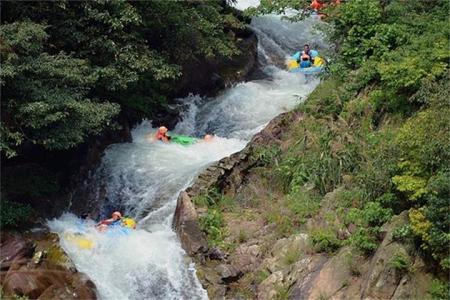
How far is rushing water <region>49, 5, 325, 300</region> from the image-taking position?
973 cm

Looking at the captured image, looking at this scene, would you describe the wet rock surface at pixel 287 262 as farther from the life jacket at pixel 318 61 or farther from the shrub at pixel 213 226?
the life jacket at pixel 318 61

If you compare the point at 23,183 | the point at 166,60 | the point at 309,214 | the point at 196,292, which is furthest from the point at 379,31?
the point at 23,183

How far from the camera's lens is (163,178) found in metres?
12.3

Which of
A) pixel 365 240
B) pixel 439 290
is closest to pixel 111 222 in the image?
pixel 365 240

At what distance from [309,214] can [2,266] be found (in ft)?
16.1

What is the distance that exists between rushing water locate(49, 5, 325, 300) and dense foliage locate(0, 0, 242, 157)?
1.14m

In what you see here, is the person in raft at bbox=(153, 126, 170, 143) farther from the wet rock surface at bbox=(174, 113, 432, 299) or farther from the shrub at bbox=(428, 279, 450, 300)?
the shrub at bbox=(428, 279, 450, 300)

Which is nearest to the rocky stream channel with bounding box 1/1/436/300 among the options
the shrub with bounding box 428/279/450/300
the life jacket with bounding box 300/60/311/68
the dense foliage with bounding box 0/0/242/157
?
the shrub with bounding box 428/279/450/300

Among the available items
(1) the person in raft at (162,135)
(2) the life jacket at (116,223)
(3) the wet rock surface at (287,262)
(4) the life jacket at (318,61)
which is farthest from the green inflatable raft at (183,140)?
(4) the life jacket at (318,61)

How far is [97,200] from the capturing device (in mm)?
12227

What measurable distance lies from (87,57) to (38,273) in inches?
201

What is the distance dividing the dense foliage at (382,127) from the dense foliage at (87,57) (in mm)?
2363

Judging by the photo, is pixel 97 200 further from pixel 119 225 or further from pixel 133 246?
pixel 133 246

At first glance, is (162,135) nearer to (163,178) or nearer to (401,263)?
(163,178)
